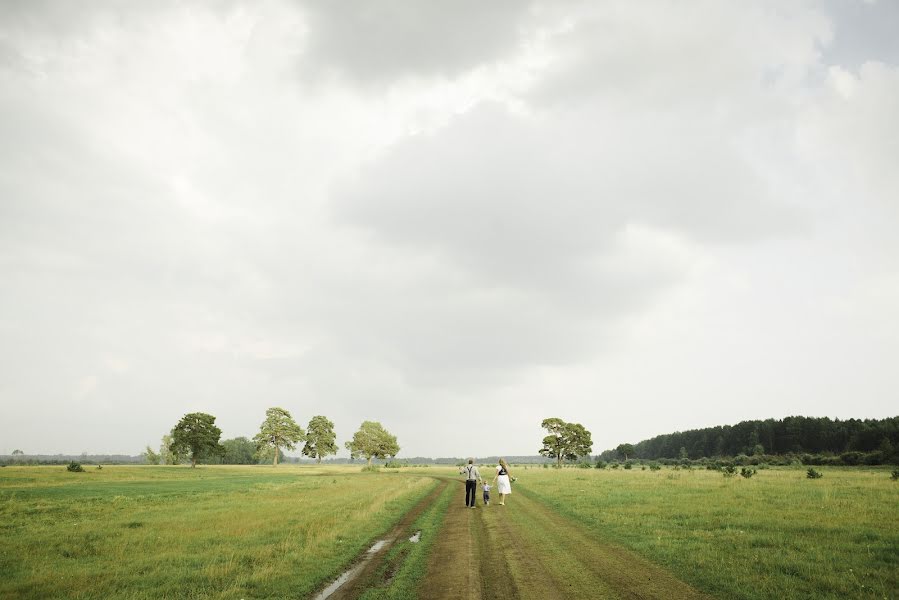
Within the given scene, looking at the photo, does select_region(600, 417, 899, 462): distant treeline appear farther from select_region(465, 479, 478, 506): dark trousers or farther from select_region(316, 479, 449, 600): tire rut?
select_region(316, 479, 449, 600): tire rut

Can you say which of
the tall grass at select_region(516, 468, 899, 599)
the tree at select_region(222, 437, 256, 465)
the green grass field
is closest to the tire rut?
the green grass field

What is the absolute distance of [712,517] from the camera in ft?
59.0

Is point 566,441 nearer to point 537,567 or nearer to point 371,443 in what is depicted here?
point 371,443

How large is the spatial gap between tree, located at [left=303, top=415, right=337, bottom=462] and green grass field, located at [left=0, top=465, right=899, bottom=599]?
78.3m

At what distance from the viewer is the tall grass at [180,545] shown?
10.8 m

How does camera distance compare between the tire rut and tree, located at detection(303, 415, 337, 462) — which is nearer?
the tire rut

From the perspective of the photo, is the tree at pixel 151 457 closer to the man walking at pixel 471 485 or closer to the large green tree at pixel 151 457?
the large green tree at pixel 151 457

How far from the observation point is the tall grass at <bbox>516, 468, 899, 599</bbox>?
31.8ft

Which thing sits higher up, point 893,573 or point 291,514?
point 893,573

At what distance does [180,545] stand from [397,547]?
817 cm

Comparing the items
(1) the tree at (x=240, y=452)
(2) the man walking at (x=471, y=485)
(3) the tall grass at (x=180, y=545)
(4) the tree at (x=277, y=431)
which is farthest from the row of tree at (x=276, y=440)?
(2) the man walking at (x=471, y=485)

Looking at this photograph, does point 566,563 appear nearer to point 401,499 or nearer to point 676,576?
point 676,576

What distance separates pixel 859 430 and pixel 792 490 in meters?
126

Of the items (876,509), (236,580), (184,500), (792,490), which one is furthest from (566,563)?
(184,500)
